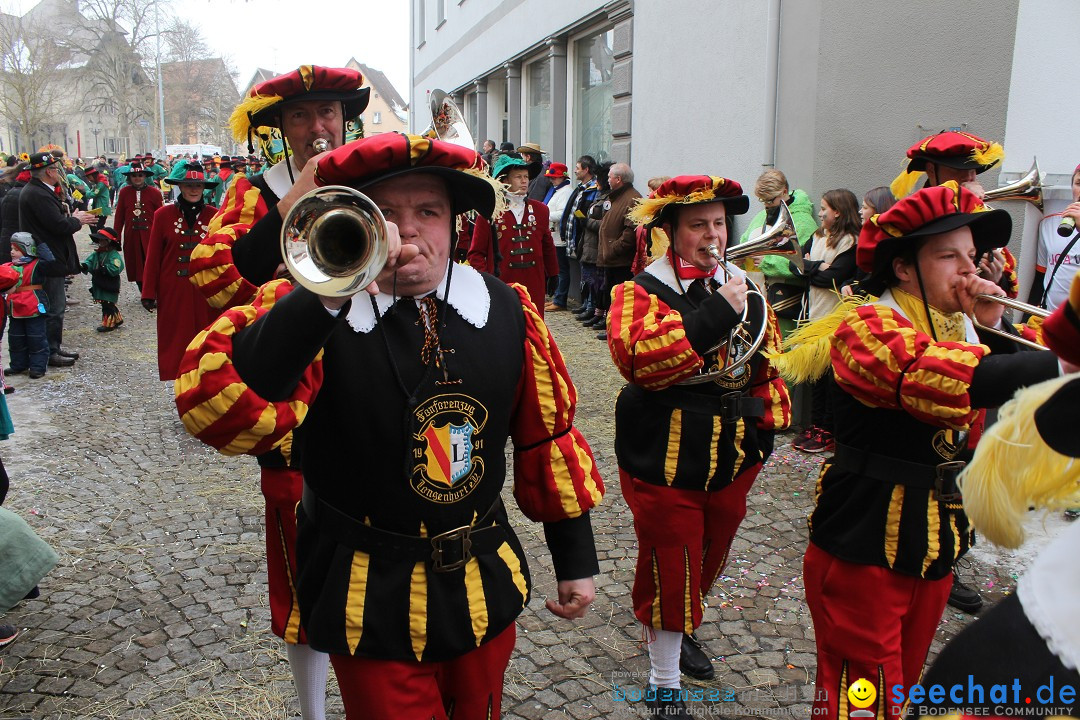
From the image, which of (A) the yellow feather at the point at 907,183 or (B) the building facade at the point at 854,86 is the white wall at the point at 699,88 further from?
(A) the yellow feather at the point at 907,183

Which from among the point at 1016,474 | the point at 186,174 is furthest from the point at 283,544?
the point at 186,174

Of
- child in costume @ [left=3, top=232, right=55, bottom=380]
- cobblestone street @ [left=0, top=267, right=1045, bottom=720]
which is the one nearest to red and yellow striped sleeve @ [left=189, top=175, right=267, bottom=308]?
cobblestone street @ [left=0, top=267, right=1045, bottom=720]

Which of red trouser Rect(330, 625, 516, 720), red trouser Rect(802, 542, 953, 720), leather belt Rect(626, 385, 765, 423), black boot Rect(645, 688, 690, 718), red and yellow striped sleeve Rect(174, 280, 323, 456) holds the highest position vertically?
red and yellow striped sleeve Rect(174, 280, 323, 456)

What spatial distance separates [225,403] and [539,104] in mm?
15446

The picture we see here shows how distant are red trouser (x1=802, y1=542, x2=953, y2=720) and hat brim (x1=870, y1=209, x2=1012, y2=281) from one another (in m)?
1.01

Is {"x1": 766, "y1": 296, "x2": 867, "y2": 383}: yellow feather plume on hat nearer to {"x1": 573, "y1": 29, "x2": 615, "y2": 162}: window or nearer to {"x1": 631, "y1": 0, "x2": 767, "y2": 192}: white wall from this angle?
{"x1": 631, "y1": 0, "x2": 767, "y2": 192}: white wall

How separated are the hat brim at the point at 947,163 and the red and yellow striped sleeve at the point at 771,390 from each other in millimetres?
1824

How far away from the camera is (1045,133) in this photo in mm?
6957

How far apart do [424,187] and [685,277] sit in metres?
1.66

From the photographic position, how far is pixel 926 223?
2703 mm

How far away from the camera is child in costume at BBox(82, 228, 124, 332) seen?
10.9 meters

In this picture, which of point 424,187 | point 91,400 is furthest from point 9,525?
point 91,400

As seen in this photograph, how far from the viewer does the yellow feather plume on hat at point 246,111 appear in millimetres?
3211

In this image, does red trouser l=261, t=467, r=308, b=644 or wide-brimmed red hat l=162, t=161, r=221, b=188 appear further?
wide-brimmed red hat l=162, t=161, r=221, b=188
